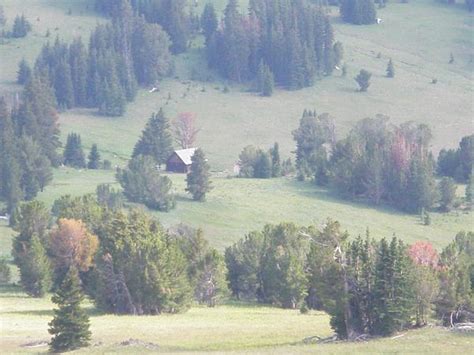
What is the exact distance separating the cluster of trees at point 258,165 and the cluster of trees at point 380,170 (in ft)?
7.65

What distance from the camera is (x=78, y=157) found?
461 feet

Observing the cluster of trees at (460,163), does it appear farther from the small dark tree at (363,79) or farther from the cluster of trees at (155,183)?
the small dark tree at (363,79)

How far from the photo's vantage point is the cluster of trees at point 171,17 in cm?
19100

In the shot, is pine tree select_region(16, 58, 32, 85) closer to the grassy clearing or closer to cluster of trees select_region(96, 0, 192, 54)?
cluster of trees select_region(96, 0, 192, 54)

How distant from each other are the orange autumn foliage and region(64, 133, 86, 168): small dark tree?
52.2m

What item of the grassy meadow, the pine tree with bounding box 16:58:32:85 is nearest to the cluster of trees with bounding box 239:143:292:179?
the grassy meadow

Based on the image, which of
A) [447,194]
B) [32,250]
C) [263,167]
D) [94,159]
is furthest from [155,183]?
[32,250]

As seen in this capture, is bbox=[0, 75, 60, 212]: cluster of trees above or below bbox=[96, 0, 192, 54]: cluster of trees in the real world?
below

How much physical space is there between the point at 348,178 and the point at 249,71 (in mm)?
55997

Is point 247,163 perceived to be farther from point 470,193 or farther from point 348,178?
point 470,193

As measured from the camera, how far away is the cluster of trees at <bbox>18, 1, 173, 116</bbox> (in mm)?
169625

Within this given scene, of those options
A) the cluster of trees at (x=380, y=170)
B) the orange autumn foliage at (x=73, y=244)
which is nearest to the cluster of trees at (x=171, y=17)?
the cluster of trees at (x=380, y=170)

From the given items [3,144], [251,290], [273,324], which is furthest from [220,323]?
[3,144]

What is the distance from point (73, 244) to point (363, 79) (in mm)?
97080
